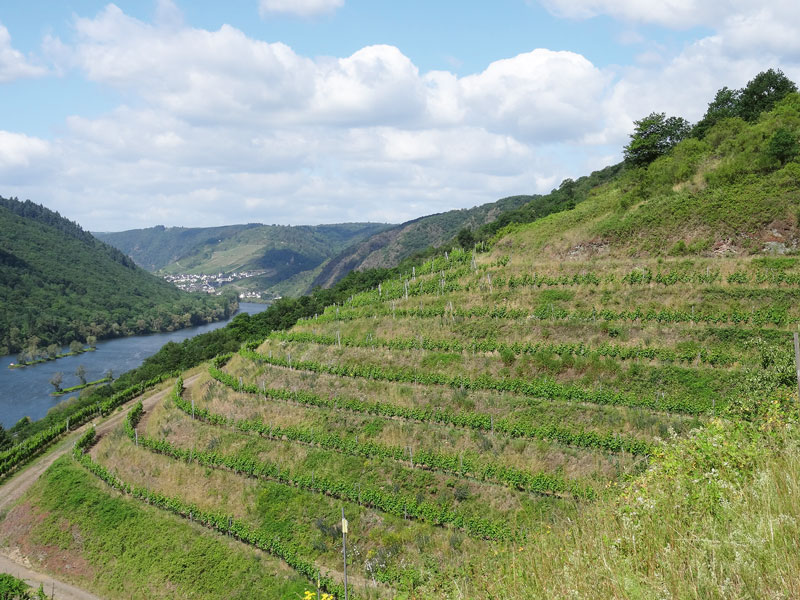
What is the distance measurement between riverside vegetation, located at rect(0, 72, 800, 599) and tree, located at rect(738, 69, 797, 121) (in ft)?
39.4

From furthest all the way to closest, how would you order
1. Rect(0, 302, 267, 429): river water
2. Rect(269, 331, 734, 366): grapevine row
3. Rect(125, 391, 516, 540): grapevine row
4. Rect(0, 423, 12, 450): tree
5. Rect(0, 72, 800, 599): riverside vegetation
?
Rect(0, 302, 267, 429): river water, Rect(0, 423, 12, 450): tree, Rect(269, 331, 734, 366): grapevine row, Rect(0, 72, 800, 599): riverside vegetation, Rect(125, 391, 516, 540): grapevine row

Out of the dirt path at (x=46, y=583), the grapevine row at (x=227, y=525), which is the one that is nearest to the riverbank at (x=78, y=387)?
the grapevine row at (x=227, y=525)

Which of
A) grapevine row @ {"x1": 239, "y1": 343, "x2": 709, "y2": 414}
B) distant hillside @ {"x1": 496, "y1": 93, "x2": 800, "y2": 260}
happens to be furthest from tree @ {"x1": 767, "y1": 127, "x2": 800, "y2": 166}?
grapevine row @ {"x1": 239, "y1": 343, "x2": 709, "y2": 414}

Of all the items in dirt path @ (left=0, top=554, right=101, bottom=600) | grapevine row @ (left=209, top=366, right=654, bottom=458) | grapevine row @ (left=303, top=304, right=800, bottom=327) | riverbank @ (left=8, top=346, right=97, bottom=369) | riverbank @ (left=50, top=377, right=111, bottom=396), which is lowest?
riverbank @ (left=50, top=377, right=111, bottom=396)

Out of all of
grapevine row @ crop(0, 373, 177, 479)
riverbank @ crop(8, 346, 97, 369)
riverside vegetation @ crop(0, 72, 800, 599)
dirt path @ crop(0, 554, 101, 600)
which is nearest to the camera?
riverside vegetation @ crop(0, 72, 800, 599)

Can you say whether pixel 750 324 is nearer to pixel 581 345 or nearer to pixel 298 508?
pixel 581 345

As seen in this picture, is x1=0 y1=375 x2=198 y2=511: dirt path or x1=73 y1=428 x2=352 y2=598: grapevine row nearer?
x1=73 y1=428 x2=352 y2=598: grapevine row

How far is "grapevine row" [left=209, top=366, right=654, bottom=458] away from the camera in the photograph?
27167 mm

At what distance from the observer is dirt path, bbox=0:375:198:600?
29547mm

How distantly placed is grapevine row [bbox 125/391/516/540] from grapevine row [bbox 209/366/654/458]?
4.73m

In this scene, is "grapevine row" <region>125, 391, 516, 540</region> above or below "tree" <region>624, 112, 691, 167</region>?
below

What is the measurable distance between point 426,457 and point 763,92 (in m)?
68.0

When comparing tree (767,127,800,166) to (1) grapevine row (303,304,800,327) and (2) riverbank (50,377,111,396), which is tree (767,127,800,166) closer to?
(1) grapevine row (303,304,800,327)

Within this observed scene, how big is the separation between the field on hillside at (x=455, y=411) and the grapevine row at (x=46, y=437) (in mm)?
8875
